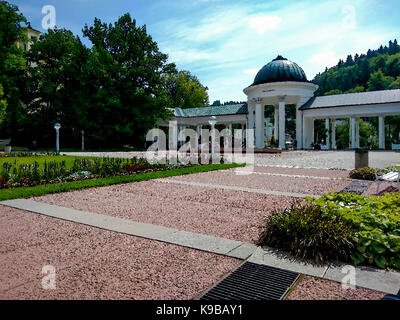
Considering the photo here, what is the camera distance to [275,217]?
196 inches

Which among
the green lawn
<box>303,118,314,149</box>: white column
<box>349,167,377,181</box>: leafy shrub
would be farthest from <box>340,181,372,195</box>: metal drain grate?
<box>303,118,314,149</box>: white column

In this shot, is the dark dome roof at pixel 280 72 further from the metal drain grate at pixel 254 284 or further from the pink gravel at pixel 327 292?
the pink gravel at pixel 327 292

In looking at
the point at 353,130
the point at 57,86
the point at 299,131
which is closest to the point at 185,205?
the point at 299,131

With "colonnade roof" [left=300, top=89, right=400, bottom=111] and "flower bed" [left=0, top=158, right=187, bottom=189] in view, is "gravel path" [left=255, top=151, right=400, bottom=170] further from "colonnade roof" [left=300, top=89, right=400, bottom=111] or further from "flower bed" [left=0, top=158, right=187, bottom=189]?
"colonnade roof" [left=300, top=89, right=400, bottom=111]

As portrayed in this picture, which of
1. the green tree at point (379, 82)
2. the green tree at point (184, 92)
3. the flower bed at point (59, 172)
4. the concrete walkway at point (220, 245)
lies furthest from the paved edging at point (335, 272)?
the green tree at point (379, 82)

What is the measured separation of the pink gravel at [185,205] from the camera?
566cm

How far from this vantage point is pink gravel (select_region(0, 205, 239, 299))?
10.5ft

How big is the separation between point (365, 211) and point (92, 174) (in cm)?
1069

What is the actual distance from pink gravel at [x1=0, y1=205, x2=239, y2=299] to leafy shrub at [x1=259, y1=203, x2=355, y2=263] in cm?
90

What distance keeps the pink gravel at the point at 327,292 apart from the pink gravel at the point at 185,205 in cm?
164

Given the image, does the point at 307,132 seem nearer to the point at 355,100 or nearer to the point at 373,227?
the point at 355,100

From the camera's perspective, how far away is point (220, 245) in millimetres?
4562

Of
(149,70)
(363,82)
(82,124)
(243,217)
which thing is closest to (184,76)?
(149,70)

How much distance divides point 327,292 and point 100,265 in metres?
2.68
